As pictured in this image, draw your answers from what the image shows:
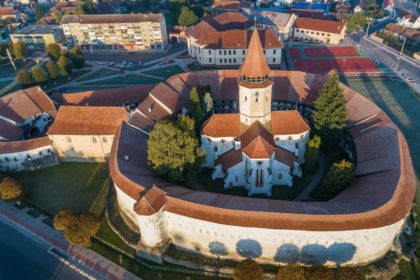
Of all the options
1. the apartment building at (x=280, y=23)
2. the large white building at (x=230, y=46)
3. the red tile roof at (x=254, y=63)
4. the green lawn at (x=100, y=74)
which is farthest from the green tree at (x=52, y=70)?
the apartment building at (x=280, y=23)

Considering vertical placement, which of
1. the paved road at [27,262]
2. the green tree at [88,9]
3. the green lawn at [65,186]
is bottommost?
the paved road at [27,262]

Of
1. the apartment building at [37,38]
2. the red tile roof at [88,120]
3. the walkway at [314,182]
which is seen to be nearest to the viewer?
the walkway at [314,182]

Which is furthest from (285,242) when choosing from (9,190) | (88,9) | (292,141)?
(88,9)

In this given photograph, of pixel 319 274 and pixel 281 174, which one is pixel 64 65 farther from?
pixel 319 274

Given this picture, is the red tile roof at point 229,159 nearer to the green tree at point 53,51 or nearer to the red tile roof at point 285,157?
the red tile roof at point 285,157

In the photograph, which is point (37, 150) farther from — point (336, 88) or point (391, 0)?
point (391, 0)

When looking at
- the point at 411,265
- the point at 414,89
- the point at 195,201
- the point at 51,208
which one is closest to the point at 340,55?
the point at 414,89

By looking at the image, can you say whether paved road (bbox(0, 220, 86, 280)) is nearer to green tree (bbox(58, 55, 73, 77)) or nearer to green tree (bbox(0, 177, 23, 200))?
green tree (bbox(0, 177, 23, 200))

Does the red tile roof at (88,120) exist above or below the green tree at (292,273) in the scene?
above
